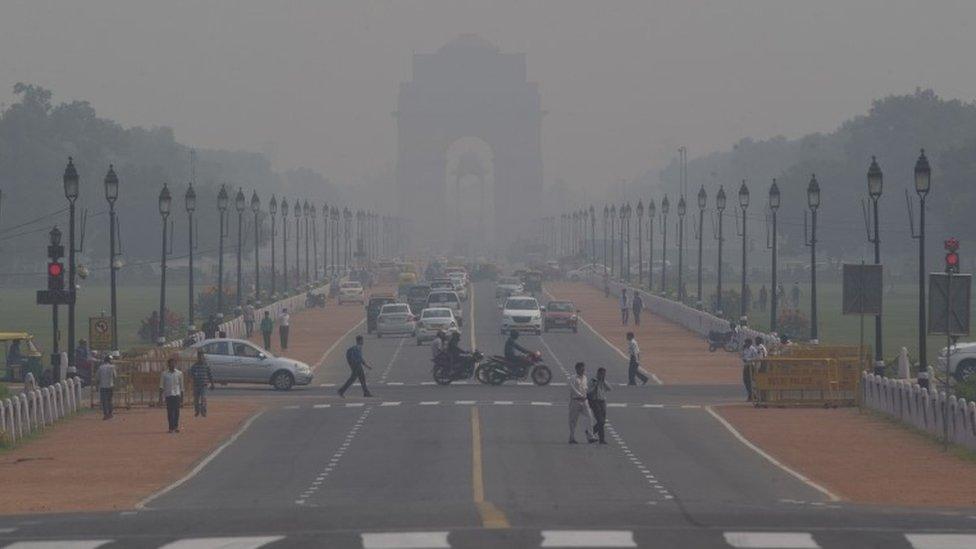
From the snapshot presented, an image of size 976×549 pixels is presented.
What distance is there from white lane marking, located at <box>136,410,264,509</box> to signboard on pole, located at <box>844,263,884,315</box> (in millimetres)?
12810

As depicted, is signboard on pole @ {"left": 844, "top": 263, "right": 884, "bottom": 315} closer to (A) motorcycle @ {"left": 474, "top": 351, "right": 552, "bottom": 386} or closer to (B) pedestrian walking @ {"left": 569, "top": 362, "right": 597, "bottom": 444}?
(B) pedestrian walking @ {"left": 569, "top": 362, "right": 597, "bottom": 444}

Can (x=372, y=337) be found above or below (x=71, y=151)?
below

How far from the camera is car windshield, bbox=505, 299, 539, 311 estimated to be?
84.6m

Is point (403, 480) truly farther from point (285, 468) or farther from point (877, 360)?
point (877, 360)

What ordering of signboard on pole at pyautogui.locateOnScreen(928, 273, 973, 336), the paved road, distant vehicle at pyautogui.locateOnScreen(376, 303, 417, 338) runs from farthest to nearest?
distant vehicle at pyautogui.locateOnScreen(376, 303, 417, 338), signboard on pole at pyautogui.locateOnScreen(928, 273, 973, 336), the paved road

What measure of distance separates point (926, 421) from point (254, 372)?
67.1ft

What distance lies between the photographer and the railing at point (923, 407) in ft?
119

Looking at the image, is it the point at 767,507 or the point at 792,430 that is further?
the point at 792,430

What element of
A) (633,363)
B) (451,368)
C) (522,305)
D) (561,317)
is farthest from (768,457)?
(561,317)

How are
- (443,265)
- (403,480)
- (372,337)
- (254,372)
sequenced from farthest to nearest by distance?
1. (443,265)
2. (372,337)
3. (254,372)
4. (403,480)

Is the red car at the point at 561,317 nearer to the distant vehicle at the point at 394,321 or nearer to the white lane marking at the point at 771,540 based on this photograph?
the distant vehicle at the point at 394,321

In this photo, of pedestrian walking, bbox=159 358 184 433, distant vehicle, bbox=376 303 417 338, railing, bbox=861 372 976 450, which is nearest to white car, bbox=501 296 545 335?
distant vehicle, bbox=376 303 417 338

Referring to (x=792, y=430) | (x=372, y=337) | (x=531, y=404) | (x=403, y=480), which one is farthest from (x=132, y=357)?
(x=372, y=337)

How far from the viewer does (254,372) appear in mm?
54375
